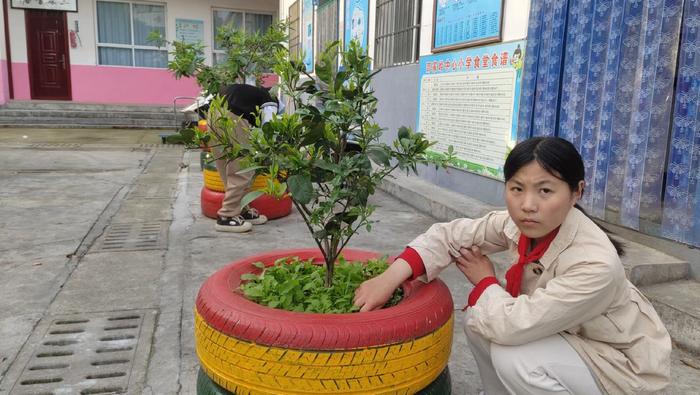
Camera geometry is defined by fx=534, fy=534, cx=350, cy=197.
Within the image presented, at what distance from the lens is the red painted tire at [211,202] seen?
4.58 m

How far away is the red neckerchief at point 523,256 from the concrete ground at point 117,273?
0.61 meters

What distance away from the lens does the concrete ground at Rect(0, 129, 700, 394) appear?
2.11 meters

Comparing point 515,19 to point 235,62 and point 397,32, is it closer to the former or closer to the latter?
point 235,62

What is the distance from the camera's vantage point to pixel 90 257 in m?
3.52

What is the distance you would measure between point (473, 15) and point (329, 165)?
3553mm

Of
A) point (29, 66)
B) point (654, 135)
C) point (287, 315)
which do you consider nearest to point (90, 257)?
point (287, 315)

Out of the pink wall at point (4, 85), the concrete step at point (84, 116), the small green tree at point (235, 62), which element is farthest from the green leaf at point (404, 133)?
the pink wall at point (4, 85)

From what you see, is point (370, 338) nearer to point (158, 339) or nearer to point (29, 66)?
point (158, 339)

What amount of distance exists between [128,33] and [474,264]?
1492 centimetres

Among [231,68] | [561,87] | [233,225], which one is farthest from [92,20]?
[561,87]

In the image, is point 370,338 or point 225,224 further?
point 225,224

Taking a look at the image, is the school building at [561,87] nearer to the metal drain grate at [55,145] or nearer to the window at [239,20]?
the metal drain grate at [55,145]

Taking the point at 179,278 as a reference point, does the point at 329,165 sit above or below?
above

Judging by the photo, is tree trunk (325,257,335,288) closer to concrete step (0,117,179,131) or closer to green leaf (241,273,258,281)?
green leaf (241,273,258,281)
